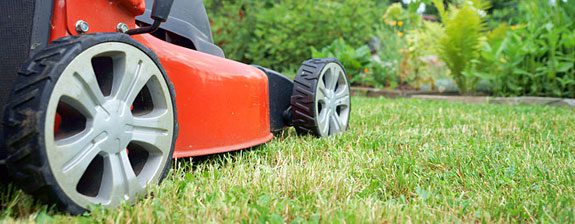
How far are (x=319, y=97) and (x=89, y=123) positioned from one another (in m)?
1.23

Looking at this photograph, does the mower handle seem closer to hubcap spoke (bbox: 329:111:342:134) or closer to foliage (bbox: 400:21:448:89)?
hubcap spoke (bbox: 329:111:342:134)

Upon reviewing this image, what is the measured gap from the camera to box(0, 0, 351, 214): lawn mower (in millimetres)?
857

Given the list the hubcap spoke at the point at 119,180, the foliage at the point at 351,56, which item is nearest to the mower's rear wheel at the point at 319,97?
the hubcap spoke at the point at 119,180

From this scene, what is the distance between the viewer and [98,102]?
100cm

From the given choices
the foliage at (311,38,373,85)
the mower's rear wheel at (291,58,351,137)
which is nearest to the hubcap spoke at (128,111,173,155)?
the mower's rear wheel at (291,58,351,137)

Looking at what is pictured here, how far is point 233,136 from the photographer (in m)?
1.64

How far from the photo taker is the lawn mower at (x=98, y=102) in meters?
0.86

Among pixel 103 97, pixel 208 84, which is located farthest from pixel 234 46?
pixel 103 97

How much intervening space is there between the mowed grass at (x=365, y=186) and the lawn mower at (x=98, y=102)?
3.4 inches

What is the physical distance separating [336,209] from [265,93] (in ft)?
3.05

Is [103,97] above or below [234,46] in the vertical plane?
below

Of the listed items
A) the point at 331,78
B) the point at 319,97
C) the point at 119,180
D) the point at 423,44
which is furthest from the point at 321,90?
the point at 423,44

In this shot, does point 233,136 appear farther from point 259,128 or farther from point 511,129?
point 511,129

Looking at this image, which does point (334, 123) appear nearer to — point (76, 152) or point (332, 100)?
point (332, 100)
